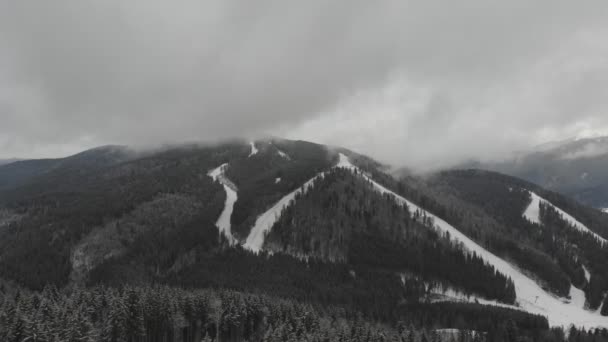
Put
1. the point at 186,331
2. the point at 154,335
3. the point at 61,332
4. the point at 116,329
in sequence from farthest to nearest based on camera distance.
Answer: the point at 186,331 → the point at 154,335 → the point at 116,329 → the point at 61,332

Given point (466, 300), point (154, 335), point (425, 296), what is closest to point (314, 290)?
point (425, 296)

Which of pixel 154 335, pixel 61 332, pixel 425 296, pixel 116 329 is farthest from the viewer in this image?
pixel 425 296

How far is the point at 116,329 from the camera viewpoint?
76.7 m

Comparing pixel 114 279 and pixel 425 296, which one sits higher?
pixel 425 296

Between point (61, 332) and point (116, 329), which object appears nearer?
point (61, 332)

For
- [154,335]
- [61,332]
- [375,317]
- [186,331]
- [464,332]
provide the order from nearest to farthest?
[61,332]
[154,335]
[186,331]
[464,332]
[375,317]

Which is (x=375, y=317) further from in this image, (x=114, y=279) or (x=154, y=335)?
(x=114, y=279)

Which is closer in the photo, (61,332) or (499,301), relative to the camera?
(61,332)

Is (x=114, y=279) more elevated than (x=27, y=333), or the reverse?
(x=27, y=333)

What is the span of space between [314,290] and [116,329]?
381ft

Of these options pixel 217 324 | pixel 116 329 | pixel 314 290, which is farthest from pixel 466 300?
pixel 116 329

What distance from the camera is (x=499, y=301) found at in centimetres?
19762

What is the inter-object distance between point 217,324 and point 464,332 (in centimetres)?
9413

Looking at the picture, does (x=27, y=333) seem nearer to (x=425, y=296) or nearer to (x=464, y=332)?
(x=464, y=332)
